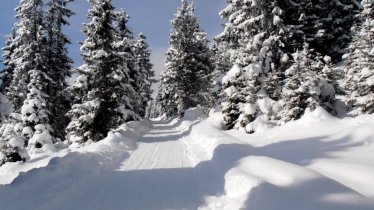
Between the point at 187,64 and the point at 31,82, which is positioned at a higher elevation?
the point at 187,64

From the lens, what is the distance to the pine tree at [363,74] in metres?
19.5

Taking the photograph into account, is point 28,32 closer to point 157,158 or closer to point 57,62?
point 57,62

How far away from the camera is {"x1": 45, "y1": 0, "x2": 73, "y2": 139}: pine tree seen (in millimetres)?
31562

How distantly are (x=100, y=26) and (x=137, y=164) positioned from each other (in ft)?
48.0

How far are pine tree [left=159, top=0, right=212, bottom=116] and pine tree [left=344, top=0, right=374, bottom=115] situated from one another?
27.0 meters

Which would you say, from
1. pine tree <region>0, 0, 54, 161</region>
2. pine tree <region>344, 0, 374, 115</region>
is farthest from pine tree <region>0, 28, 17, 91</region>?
pine tree <region>344, 0, 374, 115</region>

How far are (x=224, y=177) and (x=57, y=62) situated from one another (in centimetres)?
2560

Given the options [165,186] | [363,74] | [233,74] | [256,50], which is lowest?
[165,186]

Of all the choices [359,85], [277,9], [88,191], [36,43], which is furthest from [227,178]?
[36,43]

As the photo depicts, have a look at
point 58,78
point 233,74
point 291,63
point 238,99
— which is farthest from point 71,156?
point 58,78

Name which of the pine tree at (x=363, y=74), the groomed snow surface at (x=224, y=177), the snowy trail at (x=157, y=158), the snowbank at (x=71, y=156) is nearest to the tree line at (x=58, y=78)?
the snowbank at (x=71, y=156)

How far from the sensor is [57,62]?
32.8 m

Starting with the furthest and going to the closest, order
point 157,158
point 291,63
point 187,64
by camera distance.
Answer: point 187,64 → point 291,63 → point 157,158

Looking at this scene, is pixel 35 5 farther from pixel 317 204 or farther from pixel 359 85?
pixel 317 204
